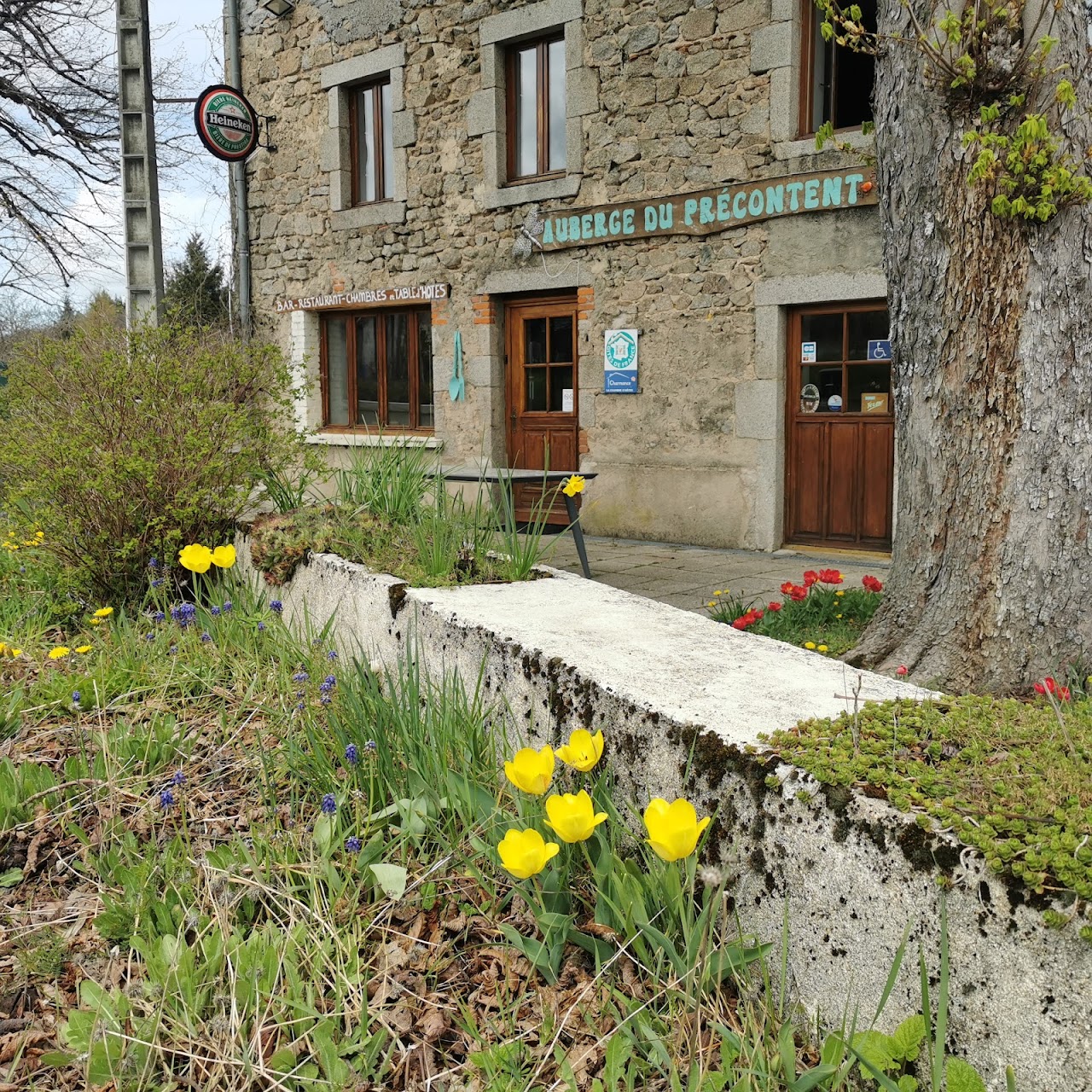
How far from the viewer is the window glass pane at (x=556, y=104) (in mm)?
9602

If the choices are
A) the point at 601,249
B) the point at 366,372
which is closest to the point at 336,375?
the point at 366,372

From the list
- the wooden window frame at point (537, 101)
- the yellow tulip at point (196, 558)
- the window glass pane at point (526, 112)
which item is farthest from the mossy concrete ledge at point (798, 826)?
the window glass pane at point (526, 112)

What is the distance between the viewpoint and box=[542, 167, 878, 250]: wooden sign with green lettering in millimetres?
7652

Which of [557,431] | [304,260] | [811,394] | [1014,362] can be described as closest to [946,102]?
[1014,362]

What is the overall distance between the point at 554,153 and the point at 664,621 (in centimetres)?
781

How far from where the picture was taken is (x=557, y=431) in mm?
10008

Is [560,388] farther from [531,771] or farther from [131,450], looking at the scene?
[531,771]

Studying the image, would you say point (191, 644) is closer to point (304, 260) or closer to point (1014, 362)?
point (1014, 362)

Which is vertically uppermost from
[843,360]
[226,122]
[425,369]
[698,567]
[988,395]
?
[226,122]

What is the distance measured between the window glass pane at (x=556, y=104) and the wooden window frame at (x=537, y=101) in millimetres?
17

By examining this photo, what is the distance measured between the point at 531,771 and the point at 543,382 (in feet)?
28.1

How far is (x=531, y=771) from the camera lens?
1805 mm

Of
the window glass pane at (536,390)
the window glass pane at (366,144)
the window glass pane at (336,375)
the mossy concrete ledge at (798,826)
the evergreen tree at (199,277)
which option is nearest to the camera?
the mossy concrete ledge at (798,826)

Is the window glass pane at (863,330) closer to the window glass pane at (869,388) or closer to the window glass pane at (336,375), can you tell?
the window glass pane at (869,388)
